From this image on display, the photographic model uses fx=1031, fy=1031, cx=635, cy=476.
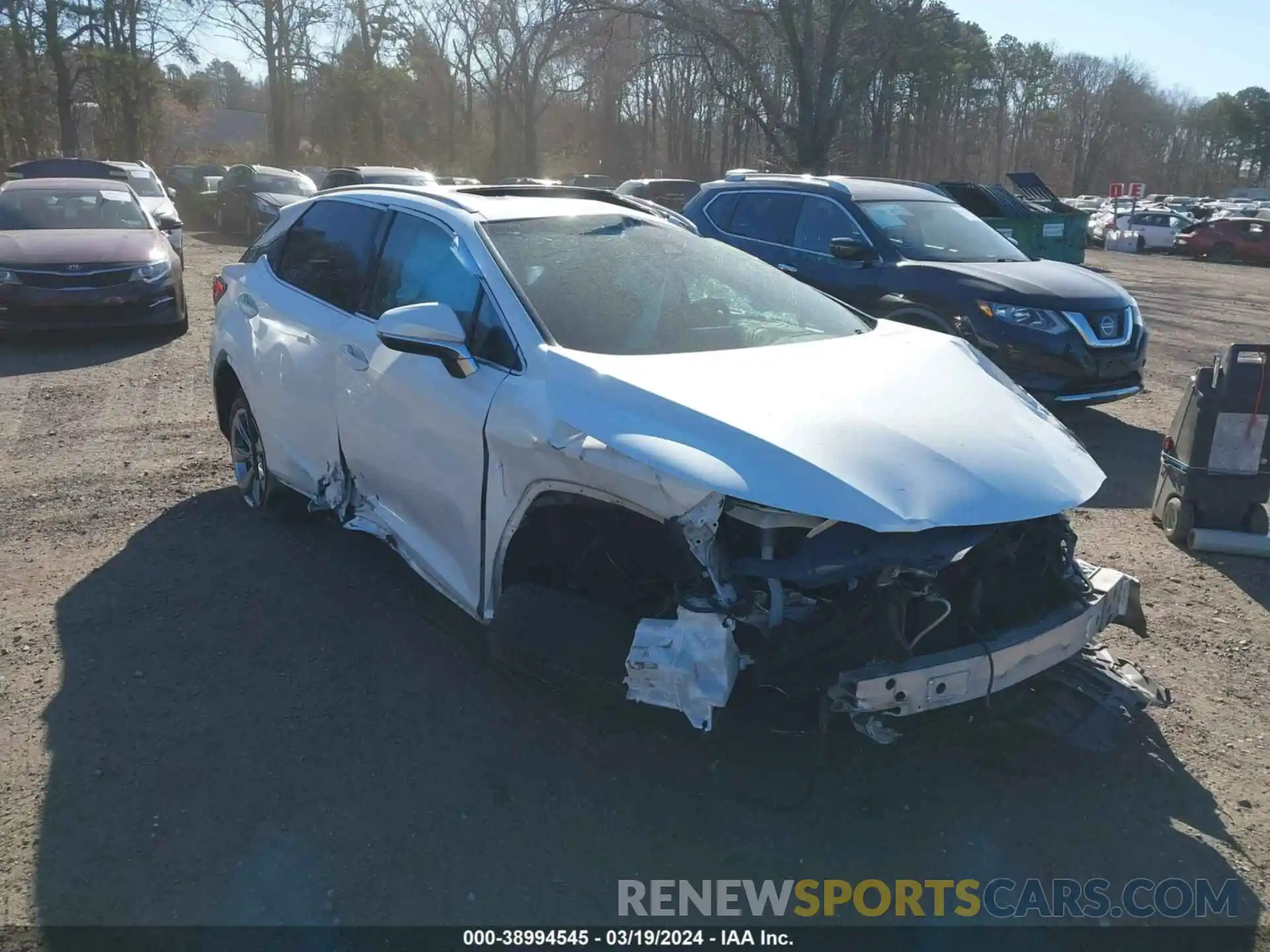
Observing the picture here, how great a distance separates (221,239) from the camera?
83.9 ft

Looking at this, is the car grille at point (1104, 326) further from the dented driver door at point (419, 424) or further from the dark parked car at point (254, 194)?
the dark parked car at point (254, 194)

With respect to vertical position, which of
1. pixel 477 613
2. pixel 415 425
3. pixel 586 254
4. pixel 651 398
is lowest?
pixel 477 613

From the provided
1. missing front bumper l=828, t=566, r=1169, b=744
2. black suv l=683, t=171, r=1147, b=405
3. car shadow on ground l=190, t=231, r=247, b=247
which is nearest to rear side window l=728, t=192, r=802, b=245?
black suv l=683, t=171, r=1147, b=405

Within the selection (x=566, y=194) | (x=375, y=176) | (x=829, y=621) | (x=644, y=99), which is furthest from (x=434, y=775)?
(x=644, y=99)

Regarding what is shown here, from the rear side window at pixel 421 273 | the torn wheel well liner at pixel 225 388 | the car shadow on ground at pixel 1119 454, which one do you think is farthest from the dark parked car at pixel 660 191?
the rear side window at pixel 421 273

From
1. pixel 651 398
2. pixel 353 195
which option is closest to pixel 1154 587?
pixel 651 398

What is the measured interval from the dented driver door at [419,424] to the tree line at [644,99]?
956 inches

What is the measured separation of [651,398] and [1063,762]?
189 cm

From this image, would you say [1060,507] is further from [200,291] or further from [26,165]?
[26,165]

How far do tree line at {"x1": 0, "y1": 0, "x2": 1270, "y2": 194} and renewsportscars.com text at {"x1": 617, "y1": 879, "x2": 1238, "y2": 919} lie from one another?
26.3 meters

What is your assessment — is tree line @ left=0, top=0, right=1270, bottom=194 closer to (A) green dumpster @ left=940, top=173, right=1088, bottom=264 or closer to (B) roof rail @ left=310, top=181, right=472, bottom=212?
(A) green dumpster @ left=940, top=173, right=1088, bottom=264

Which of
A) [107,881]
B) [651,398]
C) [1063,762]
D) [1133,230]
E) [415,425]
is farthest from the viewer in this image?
[1133,230]

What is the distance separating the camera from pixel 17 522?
18.8 ft

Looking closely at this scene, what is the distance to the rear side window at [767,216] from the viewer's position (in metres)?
9.14
